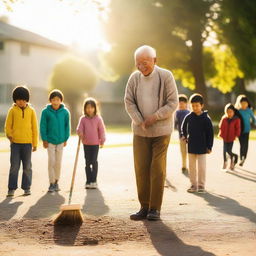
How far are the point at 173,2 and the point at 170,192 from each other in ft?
93.6

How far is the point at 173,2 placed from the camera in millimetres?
36844

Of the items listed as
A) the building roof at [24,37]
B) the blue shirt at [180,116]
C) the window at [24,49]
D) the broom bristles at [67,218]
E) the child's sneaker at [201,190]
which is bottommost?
the child's sneaker at [201,190]

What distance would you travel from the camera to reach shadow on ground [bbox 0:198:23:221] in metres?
7.43

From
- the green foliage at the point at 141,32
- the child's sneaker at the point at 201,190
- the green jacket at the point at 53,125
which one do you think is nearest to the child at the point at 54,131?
the green jacket at the point at 53,125

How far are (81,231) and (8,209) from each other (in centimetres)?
185

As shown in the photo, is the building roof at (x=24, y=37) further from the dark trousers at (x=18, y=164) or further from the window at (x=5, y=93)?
the dark trousers at (x=18, y=164)

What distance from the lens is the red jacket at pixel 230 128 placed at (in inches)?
530

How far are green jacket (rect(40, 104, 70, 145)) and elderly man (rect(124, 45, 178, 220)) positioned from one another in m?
2.80

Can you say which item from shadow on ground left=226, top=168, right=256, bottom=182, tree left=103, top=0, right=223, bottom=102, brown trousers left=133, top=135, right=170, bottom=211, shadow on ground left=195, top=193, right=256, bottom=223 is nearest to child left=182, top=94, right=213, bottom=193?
shadow on ground left=195, top=193, right=256, bottom=223

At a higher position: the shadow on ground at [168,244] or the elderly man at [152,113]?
the elderly man at [152,113]

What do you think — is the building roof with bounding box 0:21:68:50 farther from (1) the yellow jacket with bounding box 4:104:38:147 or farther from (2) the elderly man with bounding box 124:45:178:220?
(2) the elderly man with bounding box 124:45:178:220

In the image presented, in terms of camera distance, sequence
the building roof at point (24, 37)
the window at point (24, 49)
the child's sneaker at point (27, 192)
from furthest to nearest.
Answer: the window at point (24, 49), the building roof at point (24, 37), the child's sneaker at point (27, 192)

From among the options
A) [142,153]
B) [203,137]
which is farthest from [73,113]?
[142,153]

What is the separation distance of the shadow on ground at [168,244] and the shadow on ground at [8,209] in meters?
1.78
